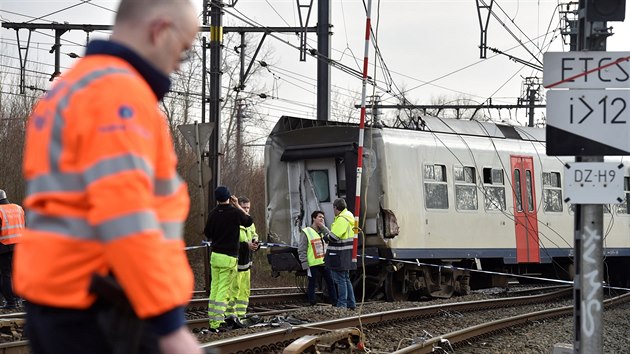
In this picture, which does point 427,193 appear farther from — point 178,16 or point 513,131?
point 178,16

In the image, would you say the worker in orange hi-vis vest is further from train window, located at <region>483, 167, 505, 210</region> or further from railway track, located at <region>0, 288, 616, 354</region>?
train window, located at <region>483, 167, 505, 210</region>

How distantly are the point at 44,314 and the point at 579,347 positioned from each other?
535 cm

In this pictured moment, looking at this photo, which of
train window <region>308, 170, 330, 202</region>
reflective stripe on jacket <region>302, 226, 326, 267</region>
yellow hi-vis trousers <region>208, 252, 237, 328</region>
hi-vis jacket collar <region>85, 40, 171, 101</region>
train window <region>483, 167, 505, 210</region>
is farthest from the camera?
train window <region>483, 167, 505, 210</region>

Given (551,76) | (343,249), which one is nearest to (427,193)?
(343,249)

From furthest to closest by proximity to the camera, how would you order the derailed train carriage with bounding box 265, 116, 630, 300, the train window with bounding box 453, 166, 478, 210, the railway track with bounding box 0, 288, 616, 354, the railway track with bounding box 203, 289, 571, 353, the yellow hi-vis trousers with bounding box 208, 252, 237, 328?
the train window with bounding box 453, 166, 478, 210 → the derailed train carriage with bounding box 265, 116, 630, 300 → the yellow hi-vis trousers with bounding box 208, 252, 237, 328 → the railway track with bounding box 203, 289, 571, 353 → the railway track with bounding box 0, 288, 616, 354

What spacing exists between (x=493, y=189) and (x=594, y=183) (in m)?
13.8

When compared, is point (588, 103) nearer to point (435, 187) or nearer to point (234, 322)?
point (234, 322)

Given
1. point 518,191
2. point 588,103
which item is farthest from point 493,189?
point 588,103

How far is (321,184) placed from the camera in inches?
789

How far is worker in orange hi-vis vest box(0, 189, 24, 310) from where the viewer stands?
613 inches

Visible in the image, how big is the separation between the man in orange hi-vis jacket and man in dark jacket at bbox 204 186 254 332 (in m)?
10.3

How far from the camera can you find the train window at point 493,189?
68.4 feet

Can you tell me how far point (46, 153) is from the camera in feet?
8.54

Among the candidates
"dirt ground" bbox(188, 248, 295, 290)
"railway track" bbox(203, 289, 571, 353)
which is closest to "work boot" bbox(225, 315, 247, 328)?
"railway track" bbox(203, 289, 571, 353)
